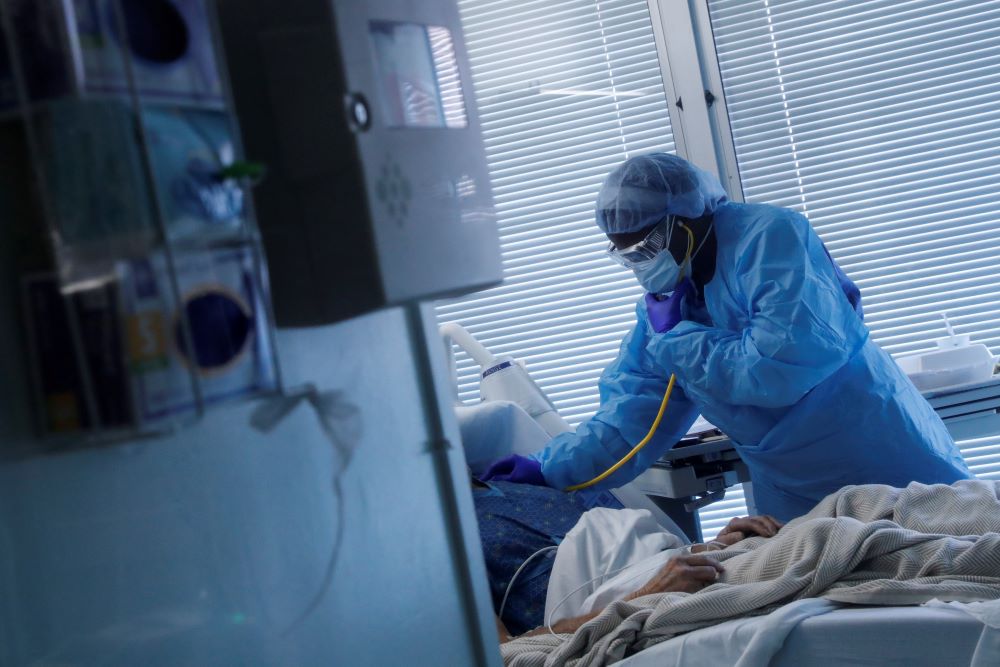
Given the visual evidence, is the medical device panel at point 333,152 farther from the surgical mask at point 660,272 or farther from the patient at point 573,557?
the surgical mask at point 660,272

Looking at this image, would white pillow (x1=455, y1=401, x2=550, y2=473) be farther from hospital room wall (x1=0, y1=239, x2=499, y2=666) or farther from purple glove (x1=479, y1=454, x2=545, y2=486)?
hospital room wall (x1=0, y1=239, x2=499, y2=666)

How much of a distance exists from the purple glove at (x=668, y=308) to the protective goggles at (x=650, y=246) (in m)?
0.13

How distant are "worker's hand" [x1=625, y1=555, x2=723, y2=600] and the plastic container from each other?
1.40 meters

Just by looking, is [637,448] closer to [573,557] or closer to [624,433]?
[624,433]

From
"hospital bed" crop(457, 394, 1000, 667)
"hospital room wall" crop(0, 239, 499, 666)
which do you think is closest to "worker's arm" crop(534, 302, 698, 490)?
"hospital bed" crop(457, 394, 1000, 667)

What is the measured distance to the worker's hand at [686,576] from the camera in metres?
1.95

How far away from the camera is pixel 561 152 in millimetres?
3984

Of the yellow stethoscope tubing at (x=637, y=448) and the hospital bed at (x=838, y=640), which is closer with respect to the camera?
the hospital bed at (x=838, y=640)

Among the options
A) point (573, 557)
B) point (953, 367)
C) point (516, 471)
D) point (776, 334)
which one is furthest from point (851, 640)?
point (953, 367)

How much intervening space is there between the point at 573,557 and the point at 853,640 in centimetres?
72

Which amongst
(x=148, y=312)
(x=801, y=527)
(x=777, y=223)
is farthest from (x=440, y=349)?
(x=777, y=223)

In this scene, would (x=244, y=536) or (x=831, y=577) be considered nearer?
(x=244, y=536)

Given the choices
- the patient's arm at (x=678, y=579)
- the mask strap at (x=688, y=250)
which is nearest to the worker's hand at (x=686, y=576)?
the patient's arm at (x=678, y=579)

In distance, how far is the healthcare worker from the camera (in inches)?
94.0
